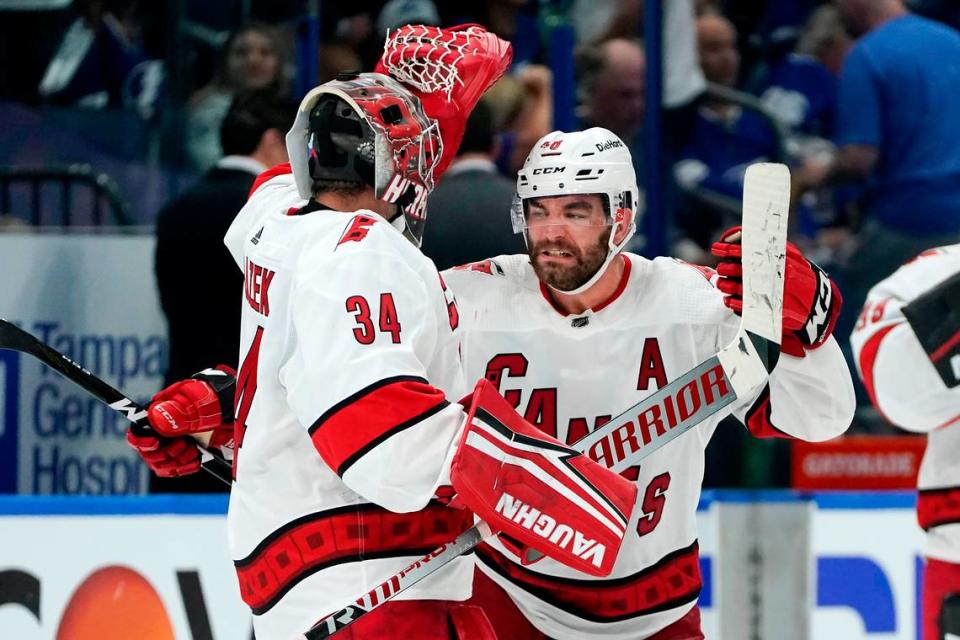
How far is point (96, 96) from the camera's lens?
14.6 feet

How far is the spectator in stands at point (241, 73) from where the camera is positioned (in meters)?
4.40

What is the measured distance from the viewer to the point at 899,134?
475 cm

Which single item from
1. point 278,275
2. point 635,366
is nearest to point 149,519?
point 635,366

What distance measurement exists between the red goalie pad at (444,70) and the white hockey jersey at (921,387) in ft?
2.40

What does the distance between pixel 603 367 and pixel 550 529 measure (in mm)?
742

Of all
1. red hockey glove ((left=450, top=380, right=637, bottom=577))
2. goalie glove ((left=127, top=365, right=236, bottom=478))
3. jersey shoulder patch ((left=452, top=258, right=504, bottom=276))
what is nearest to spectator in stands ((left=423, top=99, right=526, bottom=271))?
jersey shoulder patch ((left=452, top=258, right=504, bottom=276))

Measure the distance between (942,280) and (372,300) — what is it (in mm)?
997

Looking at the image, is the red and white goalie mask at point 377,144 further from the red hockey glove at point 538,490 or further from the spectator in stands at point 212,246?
the spectator in stands at point 212,246

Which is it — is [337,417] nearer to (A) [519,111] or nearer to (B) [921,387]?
(B) [921,387]

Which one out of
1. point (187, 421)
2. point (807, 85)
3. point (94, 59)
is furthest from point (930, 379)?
point (807, 85)

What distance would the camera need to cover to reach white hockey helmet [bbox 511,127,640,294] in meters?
2.69

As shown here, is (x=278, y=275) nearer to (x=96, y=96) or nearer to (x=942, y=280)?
(x=942, y=280)

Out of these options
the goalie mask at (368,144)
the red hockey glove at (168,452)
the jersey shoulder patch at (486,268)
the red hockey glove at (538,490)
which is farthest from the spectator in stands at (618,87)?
the red hockey glove at (538,490)

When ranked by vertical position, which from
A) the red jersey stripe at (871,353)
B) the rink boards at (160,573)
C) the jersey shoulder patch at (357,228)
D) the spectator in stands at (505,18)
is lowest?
the rink boards at (160,573)
